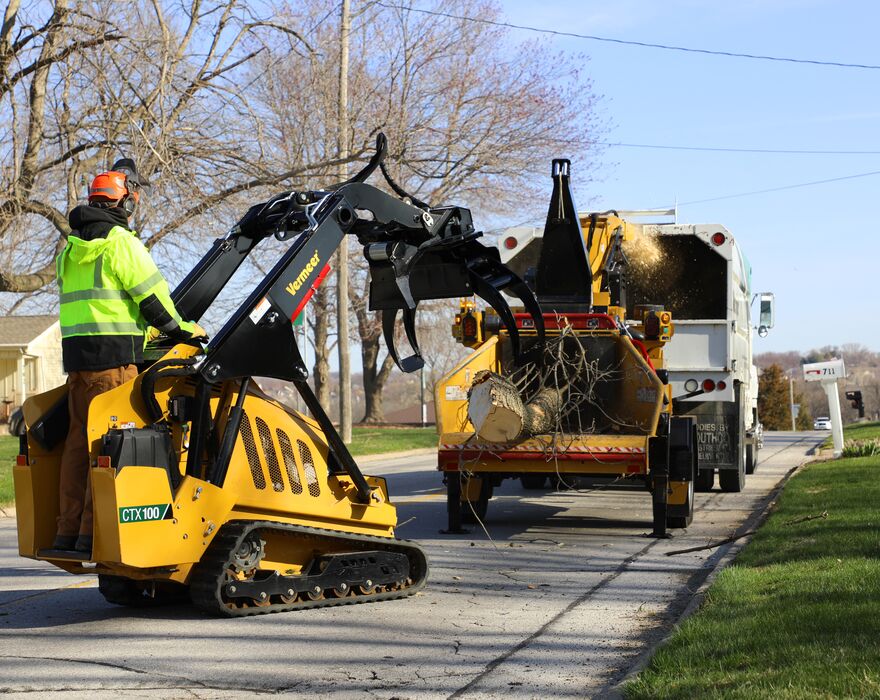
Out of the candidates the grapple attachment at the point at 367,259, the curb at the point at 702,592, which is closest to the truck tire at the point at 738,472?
the curb at the point at 702,592

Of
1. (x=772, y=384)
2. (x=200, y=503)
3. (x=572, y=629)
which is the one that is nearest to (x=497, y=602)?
(x=572, y=629)

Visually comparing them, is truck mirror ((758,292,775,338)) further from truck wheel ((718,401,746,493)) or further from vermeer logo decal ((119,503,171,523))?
vermeer logo decal ((119,503,171,523))

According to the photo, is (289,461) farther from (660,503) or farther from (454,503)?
(660,503)

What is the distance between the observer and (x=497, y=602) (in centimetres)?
797

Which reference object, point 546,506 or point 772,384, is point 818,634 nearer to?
point 546,506

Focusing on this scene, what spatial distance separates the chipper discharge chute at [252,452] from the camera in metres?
6.55

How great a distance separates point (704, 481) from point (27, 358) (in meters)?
38.2

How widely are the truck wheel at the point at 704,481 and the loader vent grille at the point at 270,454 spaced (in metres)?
9.55

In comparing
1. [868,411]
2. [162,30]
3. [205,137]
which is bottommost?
[868,411]

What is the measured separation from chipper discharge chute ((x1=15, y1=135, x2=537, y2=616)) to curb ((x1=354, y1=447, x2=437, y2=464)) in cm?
1489

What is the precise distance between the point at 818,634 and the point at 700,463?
9.40 metres

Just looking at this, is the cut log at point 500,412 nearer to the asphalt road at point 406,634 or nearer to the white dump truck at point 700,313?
the asphalt road at point 406,634

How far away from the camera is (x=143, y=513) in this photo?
6410mm

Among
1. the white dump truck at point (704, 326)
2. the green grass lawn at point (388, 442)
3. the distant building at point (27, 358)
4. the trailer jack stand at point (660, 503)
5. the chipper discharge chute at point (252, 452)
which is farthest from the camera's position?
the distant building at point (27, 358)
